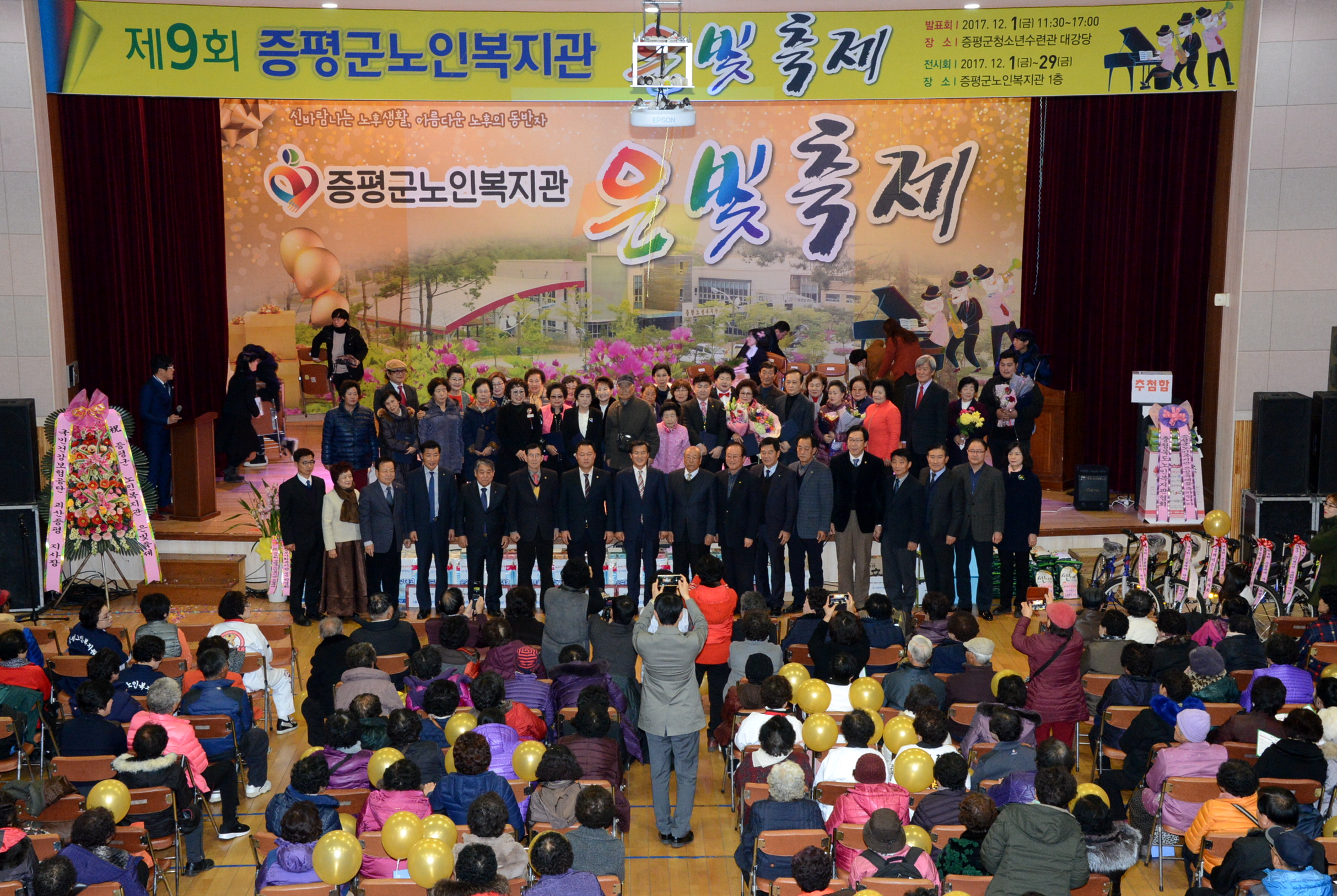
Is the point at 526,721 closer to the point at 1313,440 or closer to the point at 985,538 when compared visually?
the point at 985,538

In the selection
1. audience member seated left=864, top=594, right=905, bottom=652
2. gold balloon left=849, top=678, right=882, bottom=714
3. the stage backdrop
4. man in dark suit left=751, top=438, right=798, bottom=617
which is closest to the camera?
gold balloon left=849, top=678, right=882, bottom=714

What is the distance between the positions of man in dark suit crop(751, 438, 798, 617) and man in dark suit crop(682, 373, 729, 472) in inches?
29.6

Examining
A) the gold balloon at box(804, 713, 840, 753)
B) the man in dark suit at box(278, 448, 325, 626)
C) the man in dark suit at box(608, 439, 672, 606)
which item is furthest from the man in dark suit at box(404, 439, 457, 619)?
the gold balloon at box(804, 713, 840, 753)

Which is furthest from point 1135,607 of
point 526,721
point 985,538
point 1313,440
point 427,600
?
point 427,600

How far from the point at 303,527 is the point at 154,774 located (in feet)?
13.1

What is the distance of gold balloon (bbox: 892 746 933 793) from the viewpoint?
570 cm

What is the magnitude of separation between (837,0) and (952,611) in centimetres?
644

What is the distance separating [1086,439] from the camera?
12.9 metres

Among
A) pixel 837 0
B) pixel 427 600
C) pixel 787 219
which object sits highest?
pixel 837 0

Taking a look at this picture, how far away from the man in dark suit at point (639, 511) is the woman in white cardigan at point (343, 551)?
1.93 meters

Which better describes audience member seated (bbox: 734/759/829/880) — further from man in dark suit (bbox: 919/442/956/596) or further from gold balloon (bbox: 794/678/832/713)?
man in dark suit (bbox: 919/442/956/596)

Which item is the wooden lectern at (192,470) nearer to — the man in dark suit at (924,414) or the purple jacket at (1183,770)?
the man in dark suit at (924,414)

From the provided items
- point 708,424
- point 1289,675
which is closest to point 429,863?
point 1289,675

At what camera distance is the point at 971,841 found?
5.21 m
